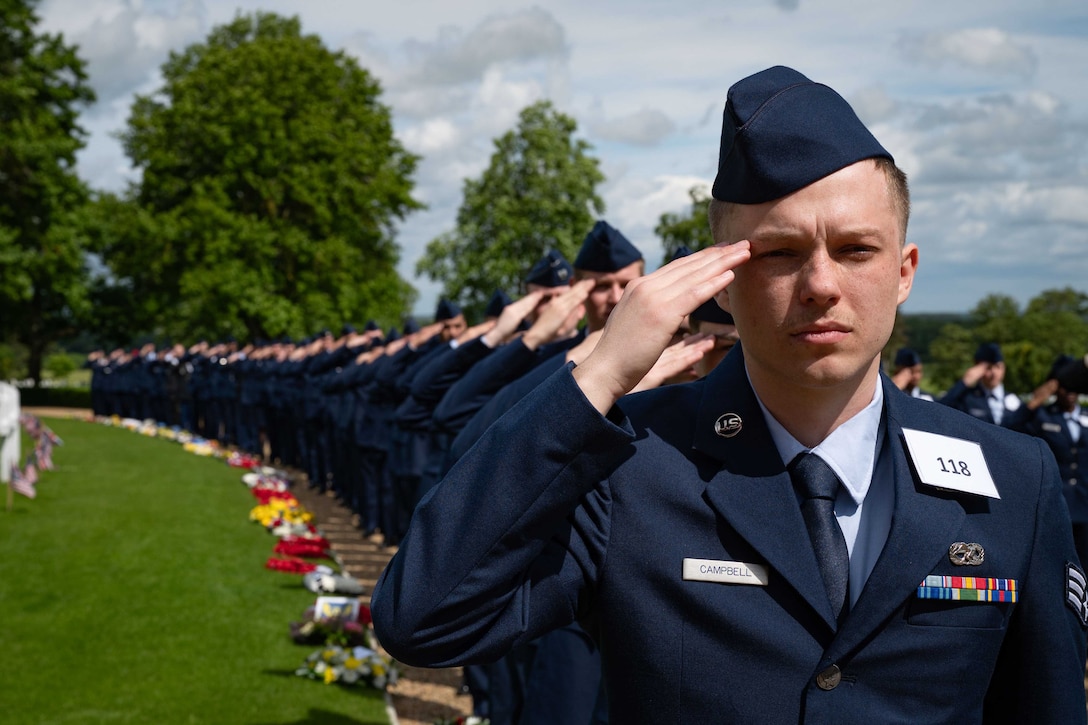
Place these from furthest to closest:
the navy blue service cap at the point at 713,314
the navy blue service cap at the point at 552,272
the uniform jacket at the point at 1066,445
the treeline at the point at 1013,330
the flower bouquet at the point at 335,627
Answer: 1. the treeline at the point at 1013,330
2. the uniform jacket at the point at 1066,445
3. the flower bouquet at the point at 335,627
4. the navy blue service cap at the point at 552,272
5. the navy blue service cap at the point at 713,314

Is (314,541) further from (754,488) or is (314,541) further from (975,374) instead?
(754,488)

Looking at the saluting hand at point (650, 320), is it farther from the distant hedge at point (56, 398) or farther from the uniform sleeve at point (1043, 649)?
the distant hedge at point (56, 398)

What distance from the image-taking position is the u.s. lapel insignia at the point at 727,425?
2.20 m

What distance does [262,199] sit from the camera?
3966 centimetres

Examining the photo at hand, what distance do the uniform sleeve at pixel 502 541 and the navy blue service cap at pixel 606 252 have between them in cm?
355

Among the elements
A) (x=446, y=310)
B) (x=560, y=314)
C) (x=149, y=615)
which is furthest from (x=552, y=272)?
(x=149, y=615)

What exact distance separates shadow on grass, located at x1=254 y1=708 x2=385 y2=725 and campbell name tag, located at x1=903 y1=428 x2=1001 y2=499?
6410mm

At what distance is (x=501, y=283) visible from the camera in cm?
4359

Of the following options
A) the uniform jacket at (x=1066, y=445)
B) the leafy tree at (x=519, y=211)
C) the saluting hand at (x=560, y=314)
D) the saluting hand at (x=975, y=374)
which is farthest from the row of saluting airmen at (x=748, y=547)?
the leafy tree at (x=519, y=211)

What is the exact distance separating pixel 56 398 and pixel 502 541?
4447cm

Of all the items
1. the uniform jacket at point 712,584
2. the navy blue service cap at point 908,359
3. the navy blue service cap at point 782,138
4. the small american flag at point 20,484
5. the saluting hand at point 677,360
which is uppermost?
the navy blue service cap at point 782,138

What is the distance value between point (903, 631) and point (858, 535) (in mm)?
191

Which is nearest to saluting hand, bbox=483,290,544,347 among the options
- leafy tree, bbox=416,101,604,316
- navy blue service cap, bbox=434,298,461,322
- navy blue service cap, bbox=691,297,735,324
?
navy blue service cap, bbox=691,297,735,324

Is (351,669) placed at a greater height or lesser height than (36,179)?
lesser
